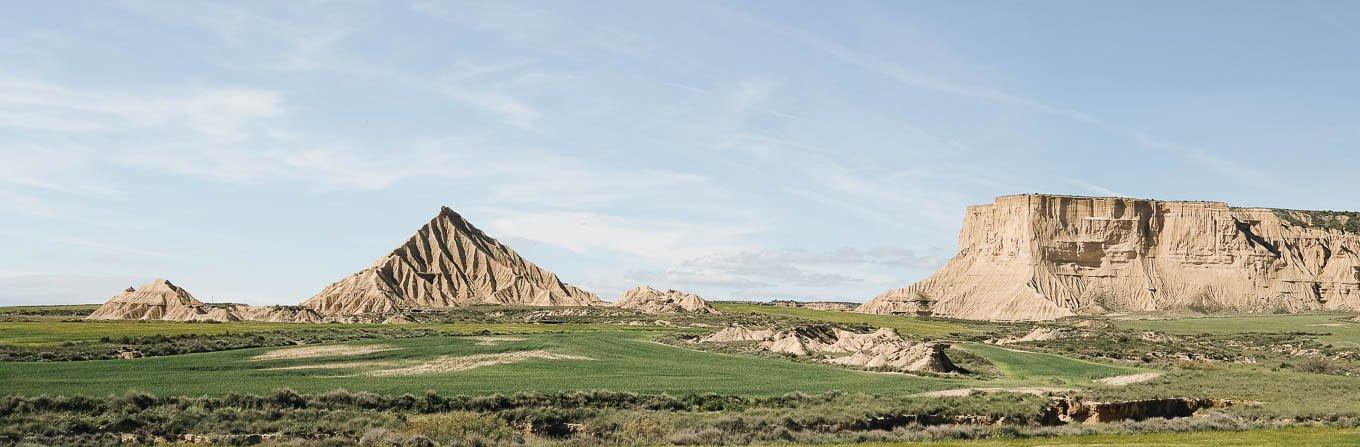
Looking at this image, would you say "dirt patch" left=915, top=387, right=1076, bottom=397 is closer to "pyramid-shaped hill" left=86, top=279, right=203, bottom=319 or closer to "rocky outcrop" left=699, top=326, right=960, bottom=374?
"rocky outcrop" left=699, top=326, right=960, bottom=374

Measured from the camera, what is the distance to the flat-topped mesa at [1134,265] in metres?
140

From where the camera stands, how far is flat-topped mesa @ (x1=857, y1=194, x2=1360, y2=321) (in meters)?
140

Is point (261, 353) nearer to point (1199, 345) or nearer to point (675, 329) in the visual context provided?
point (675, 329)

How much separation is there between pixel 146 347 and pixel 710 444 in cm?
3620

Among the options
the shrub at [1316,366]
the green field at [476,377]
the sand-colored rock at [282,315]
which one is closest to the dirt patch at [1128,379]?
the green field at [476,377]

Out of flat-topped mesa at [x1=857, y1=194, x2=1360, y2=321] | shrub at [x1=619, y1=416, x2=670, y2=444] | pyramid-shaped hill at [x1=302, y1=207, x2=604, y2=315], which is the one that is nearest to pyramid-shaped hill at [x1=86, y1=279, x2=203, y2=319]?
pyramid-shaped hill at [x1=302, y1=207, x2=604, y2=315]

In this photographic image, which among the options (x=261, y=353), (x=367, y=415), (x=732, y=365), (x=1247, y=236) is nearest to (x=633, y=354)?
(x=732, y=365)

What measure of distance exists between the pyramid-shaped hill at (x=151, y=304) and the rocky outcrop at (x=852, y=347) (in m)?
61.9

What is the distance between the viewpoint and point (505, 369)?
4194 centimetres

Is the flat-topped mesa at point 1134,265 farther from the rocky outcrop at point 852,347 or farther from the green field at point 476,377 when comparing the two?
the green field at point 476,377

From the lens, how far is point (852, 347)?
59094 mm

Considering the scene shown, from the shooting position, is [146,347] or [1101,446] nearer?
[1101,446]

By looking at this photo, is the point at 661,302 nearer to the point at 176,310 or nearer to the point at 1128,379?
the point at 176,310

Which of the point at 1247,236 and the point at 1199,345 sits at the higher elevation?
the point at 1247,236
